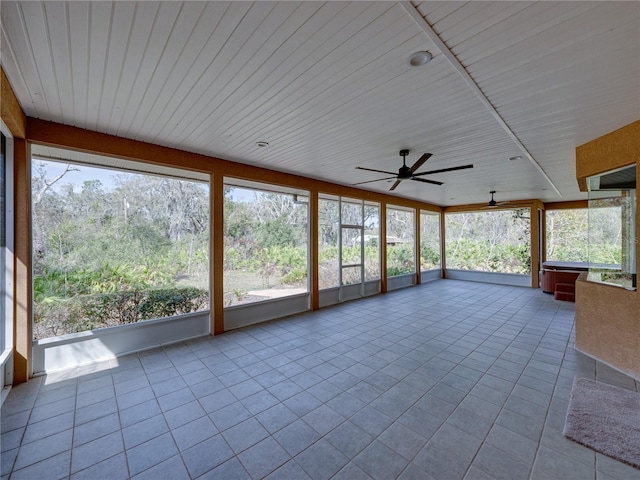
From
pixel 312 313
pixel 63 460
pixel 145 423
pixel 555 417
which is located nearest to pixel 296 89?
pixel 145 423

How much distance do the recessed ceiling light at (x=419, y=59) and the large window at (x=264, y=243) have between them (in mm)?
3471

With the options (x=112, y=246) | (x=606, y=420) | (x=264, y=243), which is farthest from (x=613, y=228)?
(x=112, y=246)

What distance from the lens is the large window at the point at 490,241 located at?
8672 millimetres

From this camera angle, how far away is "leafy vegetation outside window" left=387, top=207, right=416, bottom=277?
7.91m

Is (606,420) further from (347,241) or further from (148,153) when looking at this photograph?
(148,153)

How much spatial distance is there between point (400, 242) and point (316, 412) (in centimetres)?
668

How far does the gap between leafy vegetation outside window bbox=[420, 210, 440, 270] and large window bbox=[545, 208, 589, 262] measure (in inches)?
128

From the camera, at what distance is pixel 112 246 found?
3.58 meters

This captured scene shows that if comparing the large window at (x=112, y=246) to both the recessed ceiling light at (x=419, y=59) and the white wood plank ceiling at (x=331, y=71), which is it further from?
the recessed ceiling light at (x=419, y=59)

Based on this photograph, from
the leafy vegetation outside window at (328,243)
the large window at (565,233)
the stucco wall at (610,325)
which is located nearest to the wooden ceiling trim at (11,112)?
the leafy vegetation outside window at (328,243)

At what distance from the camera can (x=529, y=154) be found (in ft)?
12.9

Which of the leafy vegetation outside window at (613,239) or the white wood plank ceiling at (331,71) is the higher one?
the white wood plank ceiling at (331,71)

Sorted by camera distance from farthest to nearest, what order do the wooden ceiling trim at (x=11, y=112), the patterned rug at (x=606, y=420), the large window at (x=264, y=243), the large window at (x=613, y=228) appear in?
the large window at (x=264, y=243) → the large window at (x=613, y=228) → the wooden ceiling trim at (x=11, y=112) → the patterned rug at (x=606, y=420)

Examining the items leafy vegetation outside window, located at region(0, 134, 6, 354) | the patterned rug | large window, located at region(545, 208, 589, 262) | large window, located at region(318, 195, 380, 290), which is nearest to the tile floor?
the patterned rug
